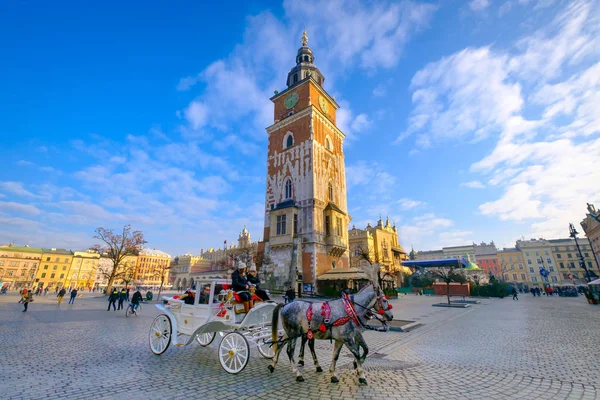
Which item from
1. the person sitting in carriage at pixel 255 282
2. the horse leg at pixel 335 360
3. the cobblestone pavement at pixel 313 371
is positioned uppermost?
the person sitting in carriage at pixel 255 282

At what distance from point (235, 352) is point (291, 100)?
119 feet

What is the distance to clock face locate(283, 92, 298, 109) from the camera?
121 ft

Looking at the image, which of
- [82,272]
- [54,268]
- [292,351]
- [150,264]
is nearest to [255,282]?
[292,351]

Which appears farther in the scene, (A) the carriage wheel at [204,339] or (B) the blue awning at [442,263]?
(B) the blue awning at [442,263]

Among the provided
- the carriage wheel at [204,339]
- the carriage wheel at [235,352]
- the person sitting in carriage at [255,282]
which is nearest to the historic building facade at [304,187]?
the carriage wheel at [204,339]

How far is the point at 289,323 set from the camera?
20.0ft

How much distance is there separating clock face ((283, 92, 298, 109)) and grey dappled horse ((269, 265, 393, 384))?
113 ft

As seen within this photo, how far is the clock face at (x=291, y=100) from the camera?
36972 millimetres

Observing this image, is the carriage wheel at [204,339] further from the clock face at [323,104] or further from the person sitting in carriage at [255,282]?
the clock face at [323,104]

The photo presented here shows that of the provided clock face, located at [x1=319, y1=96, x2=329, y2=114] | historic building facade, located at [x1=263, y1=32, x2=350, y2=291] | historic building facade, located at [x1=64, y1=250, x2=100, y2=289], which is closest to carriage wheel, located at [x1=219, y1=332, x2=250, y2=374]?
historic building facade, located at [x1=263, y1=32, x2=350, y2=291]

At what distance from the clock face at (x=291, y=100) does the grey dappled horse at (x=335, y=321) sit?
34374 millimetres

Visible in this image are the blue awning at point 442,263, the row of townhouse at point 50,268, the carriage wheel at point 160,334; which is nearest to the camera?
the carriage wheel at point 160,334

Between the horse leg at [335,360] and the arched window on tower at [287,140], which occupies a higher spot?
the arched window on tower at [287,140]

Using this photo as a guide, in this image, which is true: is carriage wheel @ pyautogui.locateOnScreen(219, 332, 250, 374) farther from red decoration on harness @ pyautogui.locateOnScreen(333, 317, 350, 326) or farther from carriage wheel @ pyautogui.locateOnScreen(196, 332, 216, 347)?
carriage wheel @ pyautogui.locateOnScreen(196, 332, 216, 347)
